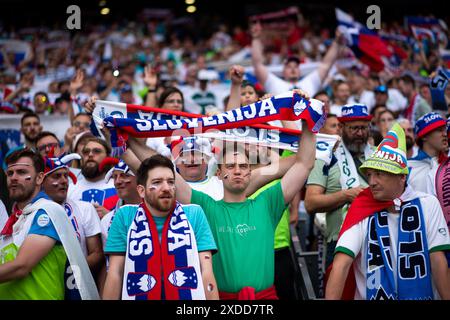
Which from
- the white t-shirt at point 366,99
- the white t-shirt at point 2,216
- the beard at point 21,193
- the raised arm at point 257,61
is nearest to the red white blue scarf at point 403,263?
the beard at point 21,193

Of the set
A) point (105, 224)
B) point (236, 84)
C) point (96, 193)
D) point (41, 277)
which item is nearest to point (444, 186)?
point (236, 84)

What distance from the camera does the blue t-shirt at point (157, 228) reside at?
16.4ft

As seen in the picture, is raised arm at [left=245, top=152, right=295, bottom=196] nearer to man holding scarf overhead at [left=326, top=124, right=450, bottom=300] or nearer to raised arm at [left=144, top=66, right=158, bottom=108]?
man holding scarf overhead at [left=326, top=124, right=450, bottom=300]

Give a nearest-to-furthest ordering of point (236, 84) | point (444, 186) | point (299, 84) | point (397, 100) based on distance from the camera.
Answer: point (444, 186) → point (236, 84) → point (299, 84) → point (397, 100)

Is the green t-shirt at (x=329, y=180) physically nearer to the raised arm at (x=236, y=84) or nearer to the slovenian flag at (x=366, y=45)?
the raised arm at (x=236, y=84)

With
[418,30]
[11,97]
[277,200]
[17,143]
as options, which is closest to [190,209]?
[277,200]

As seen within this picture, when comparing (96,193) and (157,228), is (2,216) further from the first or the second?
(157,228)

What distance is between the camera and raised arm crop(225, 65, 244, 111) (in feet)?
23.6

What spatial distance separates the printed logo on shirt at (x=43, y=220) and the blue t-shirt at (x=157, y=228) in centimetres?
43

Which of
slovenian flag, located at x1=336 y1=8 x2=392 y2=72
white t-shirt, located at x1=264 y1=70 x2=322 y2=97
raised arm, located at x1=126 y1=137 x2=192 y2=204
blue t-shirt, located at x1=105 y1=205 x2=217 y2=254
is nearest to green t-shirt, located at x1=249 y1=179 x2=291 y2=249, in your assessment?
raised arm, located at x1=126 y1=137 x2=192 y2=204

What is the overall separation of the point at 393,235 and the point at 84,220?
7.58ft

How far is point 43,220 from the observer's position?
5.12m
